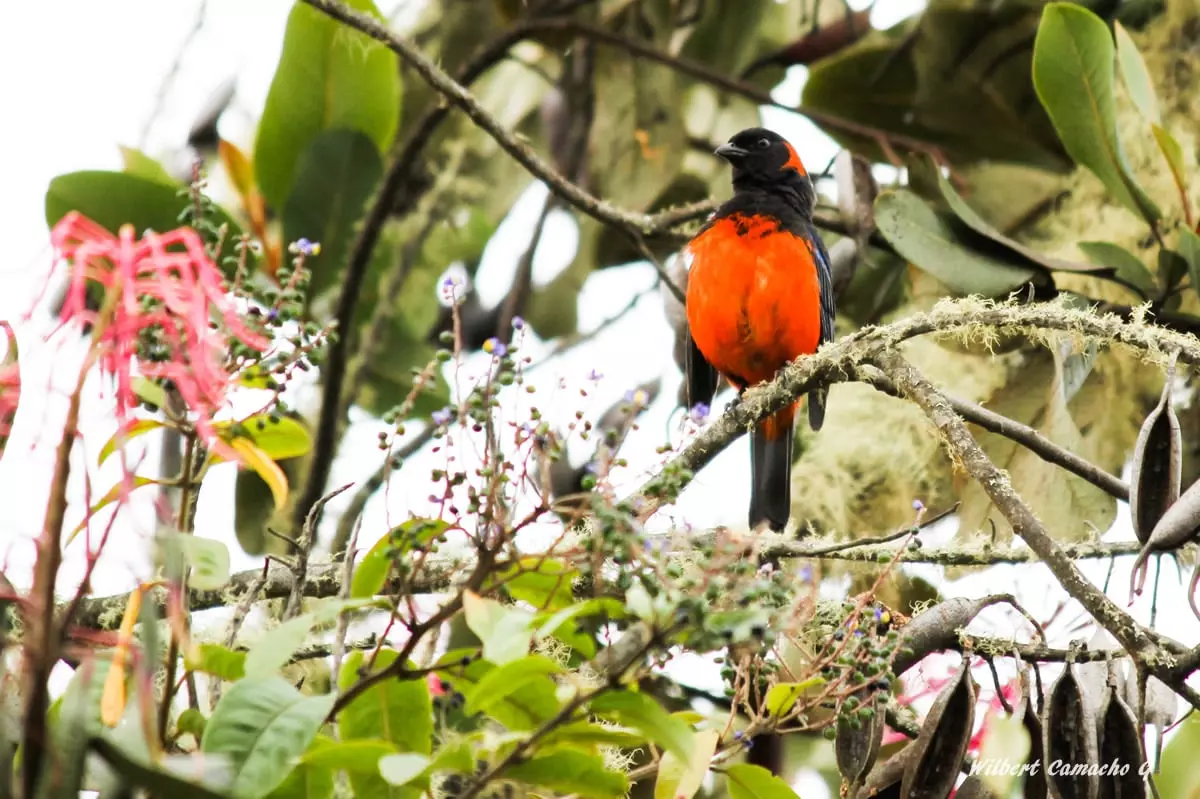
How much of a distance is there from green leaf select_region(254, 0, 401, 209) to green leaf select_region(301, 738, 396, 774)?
2.66 metres

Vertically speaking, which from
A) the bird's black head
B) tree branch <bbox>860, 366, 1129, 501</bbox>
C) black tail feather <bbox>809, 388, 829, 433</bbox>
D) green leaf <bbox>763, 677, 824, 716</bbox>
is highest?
the bird's black head

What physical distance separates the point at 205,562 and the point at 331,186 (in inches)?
101

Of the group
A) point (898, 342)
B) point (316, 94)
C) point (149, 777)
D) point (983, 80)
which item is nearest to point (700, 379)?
point (983, 80)

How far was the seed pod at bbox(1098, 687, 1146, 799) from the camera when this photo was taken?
177 cm

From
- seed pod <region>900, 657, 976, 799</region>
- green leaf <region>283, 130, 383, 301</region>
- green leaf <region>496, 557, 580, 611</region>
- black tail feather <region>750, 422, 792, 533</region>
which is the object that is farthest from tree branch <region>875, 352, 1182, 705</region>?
green leaf <region>283, 130, 383, 301</region>

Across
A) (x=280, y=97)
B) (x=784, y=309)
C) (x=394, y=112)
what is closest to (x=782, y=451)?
(x=784, y=309)

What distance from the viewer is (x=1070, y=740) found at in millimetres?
1769

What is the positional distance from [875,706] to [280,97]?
2.69 meters

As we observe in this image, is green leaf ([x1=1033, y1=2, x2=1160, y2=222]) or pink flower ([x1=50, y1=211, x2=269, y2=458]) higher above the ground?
green leaf ([x1=1033, y1=2, x2=1160, y2=222])

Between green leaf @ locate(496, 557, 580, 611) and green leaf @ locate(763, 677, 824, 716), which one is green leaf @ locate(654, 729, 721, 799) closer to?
green leaf @ locate(763, 677, 824, 716)

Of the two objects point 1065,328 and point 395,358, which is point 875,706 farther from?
point 395,358

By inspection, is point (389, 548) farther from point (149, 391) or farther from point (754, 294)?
point (754, 294)

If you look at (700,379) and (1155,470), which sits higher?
(700,379)

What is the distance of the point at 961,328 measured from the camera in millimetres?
2438
